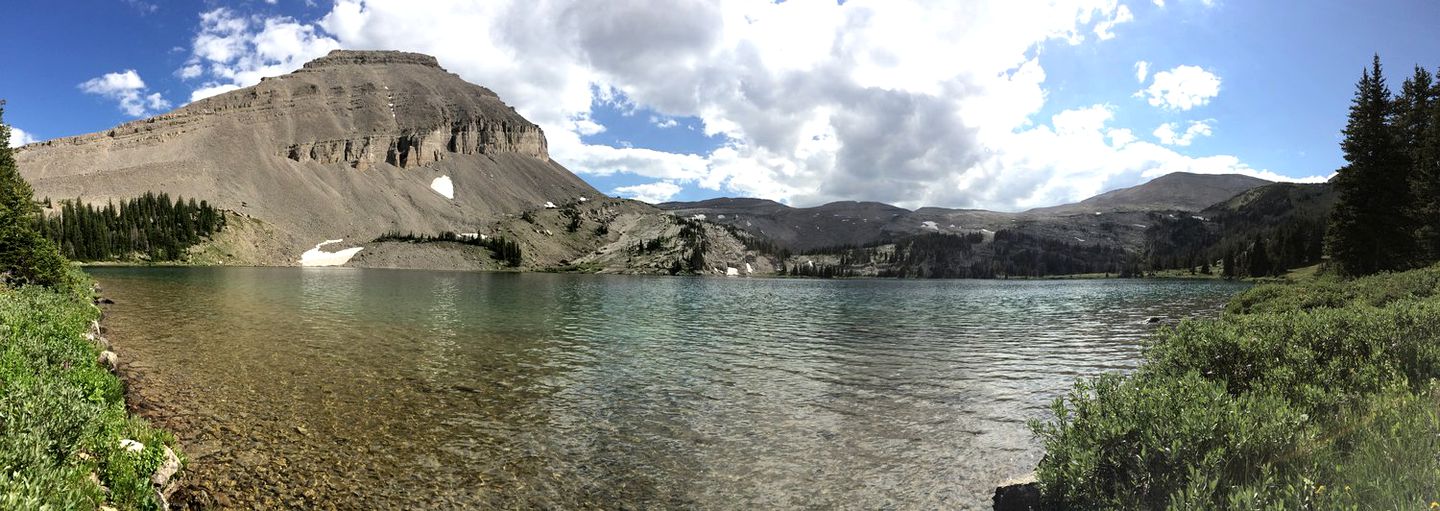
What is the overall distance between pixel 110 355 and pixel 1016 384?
39575mm

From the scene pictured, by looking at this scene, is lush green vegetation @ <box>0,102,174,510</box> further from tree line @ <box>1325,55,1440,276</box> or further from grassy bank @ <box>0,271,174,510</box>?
tree line @ <box>1325,55,1440,276</box>

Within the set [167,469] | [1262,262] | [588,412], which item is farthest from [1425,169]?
[1262,262]

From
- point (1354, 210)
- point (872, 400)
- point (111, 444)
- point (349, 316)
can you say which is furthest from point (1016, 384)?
point (1354, 210)

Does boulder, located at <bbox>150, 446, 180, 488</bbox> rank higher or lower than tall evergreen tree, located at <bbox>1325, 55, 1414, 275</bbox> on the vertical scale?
lower

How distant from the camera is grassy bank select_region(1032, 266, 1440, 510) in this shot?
758 centimetres

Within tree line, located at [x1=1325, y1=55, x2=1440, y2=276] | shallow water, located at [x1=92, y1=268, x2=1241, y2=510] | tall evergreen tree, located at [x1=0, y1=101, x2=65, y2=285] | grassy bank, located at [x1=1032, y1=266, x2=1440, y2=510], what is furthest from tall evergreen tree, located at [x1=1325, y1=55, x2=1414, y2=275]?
tall evergreen tree, located at [x1=0, y1=101, x2=65, y2=285]

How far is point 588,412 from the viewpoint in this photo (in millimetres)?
22141

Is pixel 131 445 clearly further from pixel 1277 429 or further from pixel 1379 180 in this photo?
pixel 1379 180

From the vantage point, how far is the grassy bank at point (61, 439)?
27.3 feet

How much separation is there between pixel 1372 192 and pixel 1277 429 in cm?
8336

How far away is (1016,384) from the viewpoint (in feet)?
92.9

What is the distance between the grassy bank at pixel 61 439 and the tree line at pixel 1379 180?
93.1 meters

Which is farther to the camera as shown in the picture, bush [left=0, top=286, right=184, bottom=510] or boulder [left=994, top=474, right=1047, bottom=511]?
boulder [left=994, top=474, right=1047, bottom=511]

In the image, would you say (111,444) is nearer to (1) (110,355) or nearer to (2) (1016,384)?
(1) (110,355)
